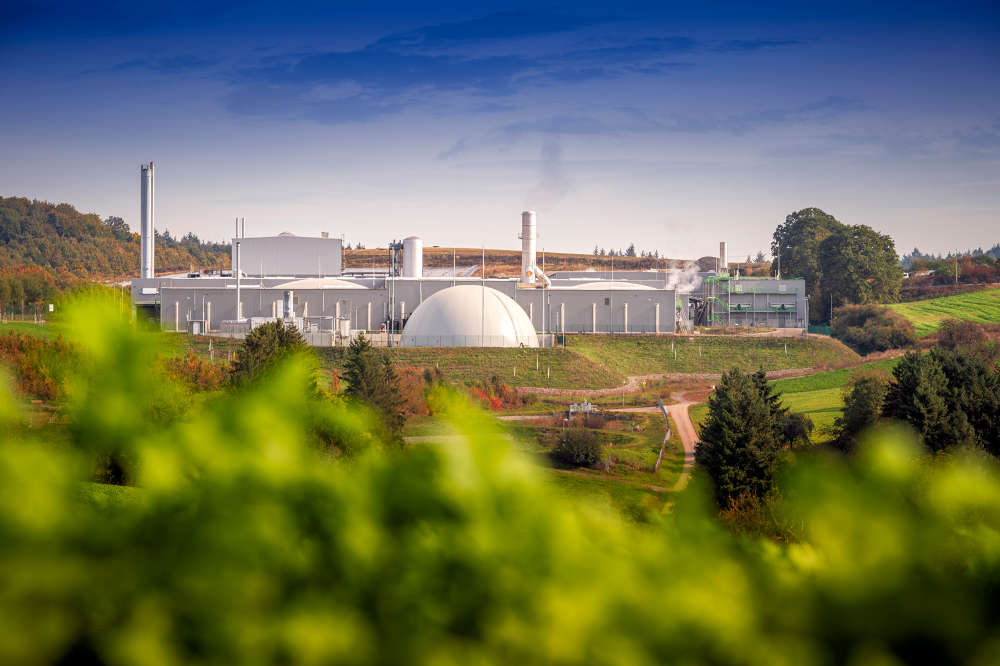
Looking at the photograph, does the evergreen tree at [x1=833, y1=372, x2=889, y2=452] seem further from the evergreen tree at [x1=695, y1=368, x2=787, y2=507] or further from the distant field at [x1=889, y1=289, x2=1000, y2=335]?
the distant field at [x1=889, y1=289, x2=1000, y2=335]

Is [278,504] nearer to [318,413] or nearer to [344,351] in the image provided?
[318,413]

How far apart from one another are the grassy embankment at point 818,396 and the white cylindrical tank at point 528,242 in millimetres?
20757

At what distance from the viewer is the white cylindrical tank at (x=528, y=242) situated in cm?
5734

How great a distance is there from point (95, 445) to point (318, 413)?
0.45 m

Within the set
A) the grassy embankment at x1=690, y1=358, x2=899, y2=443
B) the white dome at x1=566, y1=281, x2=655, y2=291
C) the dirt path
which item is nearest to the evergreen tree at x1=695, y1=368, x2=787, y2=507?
the dirt path

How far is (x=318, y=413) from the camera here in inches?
71.2

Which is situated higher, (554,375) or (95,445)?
(95,445)

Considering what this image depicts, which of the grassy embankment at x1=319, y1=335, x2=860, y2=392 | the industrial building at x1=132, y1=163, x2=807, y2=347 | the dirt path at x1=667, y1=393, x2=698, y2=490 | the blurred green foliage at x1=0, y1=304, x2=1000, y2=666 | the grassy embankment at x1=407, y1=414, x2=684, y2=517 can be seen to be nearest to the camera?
the blurred green foliage at x1=0, y1=304, x2=1000, y2=666

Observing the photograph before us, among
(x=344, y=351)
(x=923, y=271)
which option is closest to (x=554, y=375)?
(x=344, y=351)

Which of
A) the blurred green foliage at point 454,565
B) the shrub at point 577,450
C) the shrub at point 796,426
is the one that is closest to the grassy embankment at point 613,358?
the shrub at point 796,426

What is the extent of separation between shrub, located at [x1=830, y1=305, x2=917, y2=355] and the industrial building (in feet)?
12.7

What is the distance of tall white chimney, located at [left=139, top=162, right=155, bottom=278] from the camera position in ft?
200

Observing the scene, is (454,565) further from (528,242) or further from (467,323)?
(528,242)

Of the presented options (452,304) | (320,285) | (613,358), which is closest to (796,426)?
(613,358)
